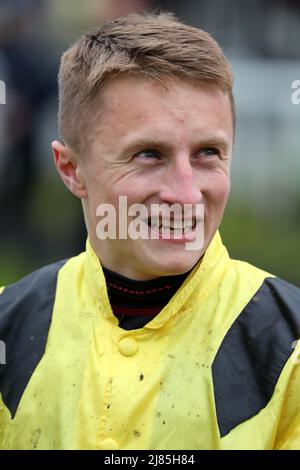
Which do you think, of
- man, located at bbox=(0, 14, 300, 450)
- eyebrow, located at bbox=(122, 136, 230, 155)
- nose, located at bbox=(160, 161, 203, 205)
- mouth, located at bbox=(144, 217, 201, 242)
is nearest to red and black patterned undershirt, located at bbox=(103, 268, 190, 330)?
man, located at bbox=(0, 14, 300, 450)

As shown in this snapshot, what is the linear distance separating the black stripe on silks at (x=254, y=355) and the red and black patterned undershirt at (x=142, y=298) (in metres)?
0.21

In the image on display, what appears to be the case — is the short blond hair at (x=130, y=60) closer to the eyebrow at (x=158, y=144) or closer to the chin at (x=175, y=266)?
the eyebrow at (x=158, y=144)

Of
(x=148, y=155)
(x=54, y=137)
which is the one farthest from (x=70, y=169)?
(x=54, y=137)

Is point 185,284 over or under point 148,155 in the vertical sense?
under

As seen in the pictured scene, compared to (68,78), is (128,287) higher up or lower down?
lower down

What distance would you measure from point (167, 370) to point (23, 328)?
493 millimetres

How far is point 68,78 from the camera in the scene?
278cm

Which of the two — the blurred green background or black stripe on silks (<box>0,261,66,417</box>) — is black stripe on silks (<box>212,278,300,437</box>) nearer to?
black stripe on silks (<box>0,261,66,417</box>)

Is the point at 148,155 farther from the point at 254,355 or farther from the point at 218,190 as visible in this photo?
the point at 254,355

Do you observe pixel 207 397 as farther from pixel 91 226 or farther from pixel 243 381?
pixel 91 226

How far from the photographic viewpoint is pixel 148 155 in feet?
8.21

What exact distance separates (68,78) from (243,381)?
101 centimetres

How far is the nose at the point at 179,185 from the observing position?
8.08 ft

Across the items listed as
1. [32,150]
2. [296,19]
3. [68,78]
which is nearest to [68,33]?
[32,150]
